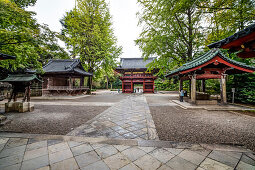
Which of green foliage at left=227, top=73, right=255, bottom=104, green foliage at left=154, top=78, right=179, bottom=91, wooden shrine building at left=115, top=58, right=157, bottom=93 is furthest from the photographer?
green foliage at left=154, top=78, right=179, bottom=91

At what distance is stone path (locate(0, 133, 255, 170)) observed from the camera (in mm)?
1880

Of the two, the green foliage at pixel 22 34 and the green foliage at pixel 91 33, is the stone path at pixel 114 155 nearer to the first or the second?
the green foliage at pixel 22 34

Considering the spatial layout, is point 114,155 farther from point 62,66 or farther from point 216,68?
point 62,66

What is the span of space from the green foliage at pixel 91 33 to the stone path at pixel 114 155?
46.9 ft

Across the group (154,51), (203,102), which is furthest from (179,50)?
(203,102)

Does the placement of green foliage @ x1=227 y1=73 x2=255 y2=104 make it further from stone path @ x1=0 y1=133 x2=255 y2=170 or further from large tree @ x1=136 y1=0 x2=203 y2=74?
stone path @ x1=0 y1=133 x2=255 y2=170

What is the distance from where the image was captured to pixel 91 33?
1477cm

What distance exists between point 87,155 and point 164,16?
11.0m

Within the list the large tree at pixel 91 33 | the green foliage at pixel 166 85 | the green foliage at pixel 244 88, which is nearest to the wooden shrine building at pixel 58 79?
the large tree at pixel 91 33

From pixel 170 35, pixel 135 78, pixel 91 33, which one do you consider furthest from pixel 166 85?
pixel 91 33

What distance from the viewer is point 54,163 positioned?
1.95 meters

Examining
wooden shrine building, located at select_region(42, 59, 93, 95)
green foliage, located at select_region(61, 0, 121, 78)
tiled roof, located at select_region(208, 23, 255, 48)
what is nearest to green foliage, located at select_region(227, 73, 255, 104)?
tiled roof, located at select_region(208, 23, 255, 48)

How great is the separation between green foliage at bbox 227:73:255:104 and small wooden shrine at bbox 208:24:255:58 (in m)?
7.80

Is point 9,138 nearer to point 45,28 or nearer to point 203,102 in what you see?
point 45,28
